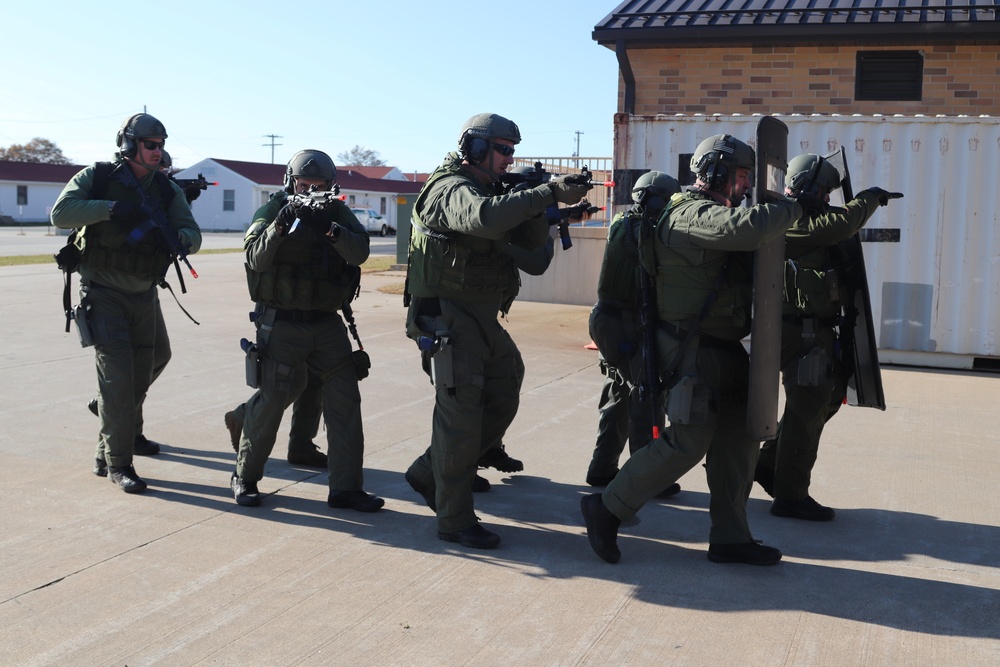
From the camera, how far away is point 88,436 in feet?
21.7

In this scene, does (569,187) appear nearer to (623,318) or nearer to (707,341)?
(707,341)

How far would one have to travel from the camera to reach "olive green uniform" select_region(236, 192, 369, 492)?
5.15 m

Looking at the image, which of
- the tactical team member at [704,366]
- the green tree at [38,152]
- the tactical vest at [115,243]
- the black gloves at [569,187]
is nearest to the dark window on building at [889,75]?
the tactical team member at [704,366]

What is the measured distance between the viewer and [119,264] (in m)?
5.61

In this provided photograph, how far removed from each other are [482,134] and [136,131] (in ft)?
6.98

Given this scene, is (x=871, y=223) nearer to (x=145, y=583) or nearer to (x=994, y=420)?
(x=994, y=420)

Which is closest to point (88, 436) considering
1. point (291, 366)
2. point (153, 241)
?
point (153, 241)

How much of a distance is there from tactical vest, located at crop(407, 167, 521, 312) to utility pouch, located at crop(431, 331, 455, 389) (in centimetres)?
23

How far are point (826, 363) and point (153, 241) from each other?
3.67m

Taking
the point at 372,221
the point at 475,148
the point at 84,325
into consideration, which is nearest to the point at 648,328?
the point at 475,148

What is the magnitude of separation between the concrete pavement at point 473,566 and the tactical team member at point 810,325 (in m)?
0.25

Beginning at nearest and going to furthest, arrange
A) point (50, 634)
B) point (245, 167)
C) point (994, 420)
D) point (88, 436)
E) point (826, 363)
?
point (50, 634) < point (826, 363) < point (88, 436) < point (994, 420) < point (245, 167)

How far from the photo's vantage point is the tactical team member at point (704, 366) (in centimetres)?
427

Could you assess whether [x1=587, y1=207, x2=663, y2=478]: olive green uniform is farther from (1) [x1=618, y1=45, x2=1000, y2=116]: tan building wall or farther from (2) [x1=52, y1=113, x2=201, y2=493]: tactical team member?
(1) [x1=618, y1=45, x2=1000, y2=116]: tan building wall
